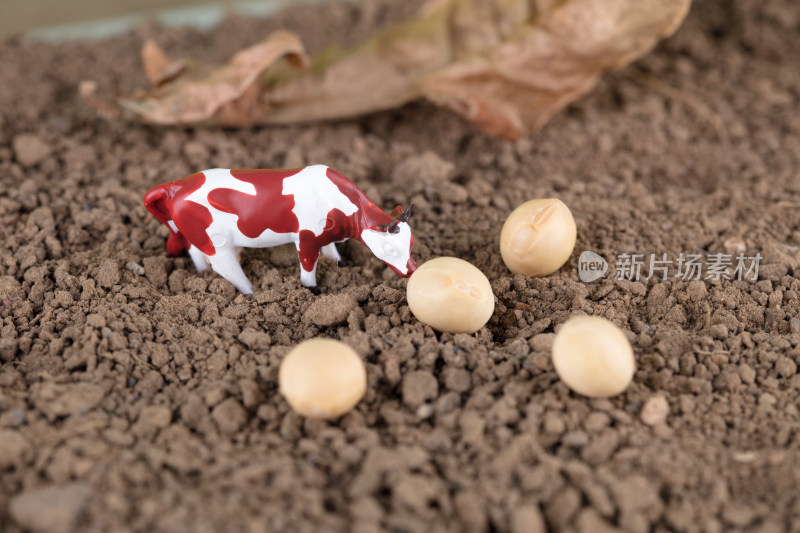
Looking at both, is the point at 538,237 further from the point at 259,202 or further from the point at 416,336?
the point at 259,202

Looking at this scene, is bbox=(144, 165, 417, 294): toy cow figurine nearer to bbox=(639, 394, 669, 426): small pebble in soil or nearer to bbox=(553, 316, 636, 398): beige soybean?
bbox=(553, 316, 636, 398): beige soybean

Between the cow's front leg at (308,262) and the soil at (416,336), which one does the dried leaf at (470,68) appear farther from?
the cow's front leg at (308,262)

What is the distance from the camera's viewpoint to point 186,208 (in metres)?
2.09

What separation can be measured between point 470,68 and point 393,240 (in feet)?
3.88

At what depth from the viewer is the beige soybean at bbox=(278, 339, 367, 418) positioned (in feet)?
5.64

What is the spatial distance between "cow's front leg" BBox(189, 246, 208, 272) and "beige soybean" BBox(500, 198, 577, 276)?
0.94 m

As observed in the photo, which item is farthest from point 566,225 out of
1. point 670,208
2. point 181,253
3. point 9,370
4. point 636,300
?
point 9,370

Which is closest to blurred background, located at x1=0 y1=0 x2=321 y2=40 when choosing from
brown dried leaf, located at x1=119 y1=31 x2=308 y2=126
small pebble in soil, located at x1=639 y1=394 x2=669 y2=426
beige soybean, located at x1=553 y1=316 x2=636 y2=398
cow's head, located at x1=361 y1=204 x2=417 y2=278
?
brown dried leaf, located at x1=119 y1=31 x2=308 y2=126

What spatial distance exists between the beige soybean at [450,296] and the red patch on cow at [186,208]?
0.62 m

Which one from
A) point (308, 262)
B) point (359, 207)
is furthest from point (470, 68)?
point (308, 262)

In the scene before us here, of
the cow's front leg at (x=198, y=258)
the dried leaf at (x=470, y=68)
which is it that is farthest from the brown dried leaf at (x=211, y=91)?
the cow's front leg at (x=198, y=258)

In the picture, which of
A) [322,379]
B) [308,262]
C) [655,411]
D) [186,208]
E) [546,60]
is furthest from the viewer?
[546,60]

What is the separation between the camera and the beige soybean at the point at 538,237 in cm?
224

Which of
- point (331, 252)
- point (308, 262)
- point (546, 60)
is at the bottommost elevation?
point (331, 252)
